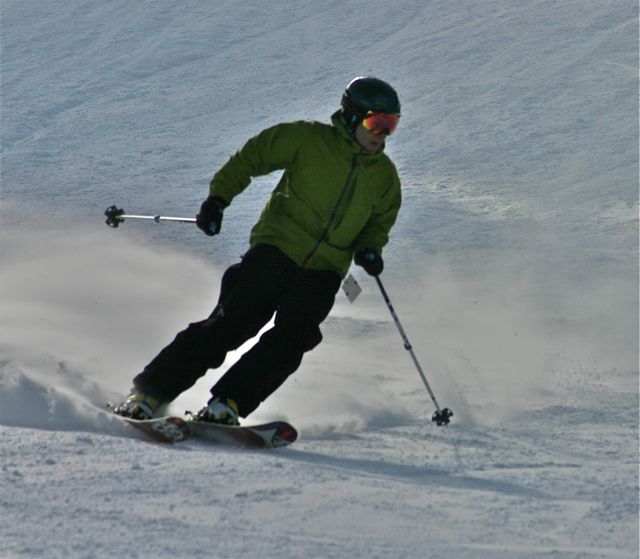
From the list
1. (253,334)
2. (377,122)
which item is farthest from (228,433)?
(377,122)

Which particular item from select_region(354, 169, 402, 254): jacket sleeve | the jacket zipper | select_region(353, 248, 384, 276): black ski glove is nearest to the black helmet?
the jacket zipper

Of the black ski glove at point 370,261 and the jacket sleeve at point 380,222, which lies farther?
the jacket sleeve at point 380,222

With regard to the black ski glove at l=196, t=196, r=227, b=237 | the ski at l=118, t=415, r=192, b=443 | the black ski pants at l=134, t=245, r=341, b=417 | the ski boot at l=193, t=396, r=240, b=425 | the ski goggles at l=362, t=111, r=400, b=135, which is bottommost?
the ski at l=118, t=415, r=192, b=443

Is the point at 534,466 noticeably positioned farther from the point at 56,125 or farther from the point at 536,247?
the point at 56,125

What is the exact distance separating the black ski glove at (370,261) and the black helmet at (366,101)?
0.60 metres

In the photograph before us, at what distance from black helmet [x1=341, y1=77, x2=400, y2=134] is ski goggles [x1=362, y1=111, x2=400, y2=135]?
20 mm

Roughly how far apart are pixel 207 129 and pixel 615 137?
469 cm

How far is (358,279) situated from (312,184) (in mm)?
4553

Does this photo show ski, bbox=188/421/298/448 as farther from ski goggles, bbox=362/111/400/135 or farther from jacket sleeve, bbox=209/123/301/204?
ski goggles, bbox=362/111/400/135

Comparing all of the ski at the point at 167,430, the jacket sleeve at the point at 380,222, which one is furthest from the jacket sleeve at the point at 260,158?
the ski at the point at 167,430

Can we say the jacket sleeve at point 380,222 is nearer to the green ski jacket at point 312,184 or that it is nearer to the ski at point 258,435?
the green ski jacket at point 312,184

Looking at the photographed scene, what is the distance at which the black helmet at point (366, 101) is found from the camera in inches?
226

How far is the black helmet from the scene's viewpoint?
226 inches

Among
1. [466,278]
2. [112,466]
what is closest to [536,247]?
[466,278]
